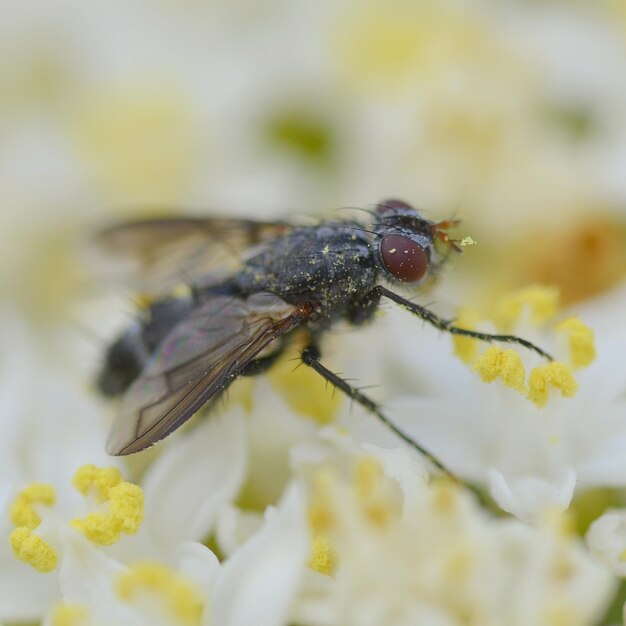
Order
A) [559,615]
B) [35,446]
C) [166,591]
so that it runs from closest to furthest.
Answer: [559,615], [166,591], [35,446]

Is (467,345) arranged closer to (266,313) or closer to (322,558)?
(266,313)

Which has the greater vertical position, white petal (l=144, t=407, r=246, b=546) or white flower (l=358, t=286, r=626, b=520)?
white flower (l=358, t=286, r=626, b=520)

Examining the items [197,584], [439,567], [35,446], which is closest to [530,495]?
[439,567]

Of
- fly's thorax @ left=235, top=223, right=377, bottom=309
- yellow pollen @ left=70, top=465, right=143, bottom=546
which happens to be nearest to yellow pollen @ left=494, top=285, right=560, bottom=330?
fly's thorax @ left=235, top=223, right=377, bottom=309

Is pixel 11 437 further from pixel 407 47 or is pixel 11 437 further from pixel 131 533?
pixel 407 47

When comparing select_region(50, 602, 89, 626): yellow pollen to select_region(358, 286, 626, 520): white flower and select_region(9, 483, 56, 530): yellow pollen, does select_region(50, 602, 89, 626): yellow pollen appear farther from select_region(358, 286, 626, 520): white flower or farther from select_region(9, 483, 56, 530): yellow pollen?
select_region(358, 286, 626, 520): white flower
